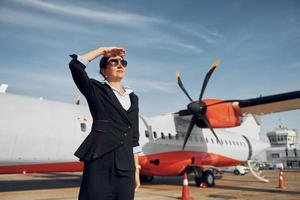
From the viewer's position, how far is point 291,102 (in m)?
14.7

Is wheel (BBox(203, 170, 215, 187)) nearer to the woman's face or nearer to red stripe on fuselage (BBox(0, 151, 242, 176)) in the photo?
red stripe on fuselage (BBox(0, 151, 242, 176))

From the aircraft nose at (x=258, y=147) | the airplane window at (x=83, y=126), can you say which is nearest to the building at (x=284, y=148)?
the aircraft nose at (x=258, y=147)

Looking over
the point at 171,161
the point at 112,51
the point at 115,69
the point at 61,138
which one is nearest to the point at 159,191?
the point at 171,161

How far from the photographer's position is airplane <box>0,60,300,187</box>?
8.80 metres

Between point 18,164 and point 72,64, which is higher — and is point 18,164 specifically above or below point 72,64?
below

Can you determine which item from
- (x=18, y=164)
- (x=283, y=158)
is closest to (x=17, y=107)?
(x=18, y=164)

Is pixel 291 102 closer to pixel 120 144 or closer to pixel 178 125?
pixel 178 125

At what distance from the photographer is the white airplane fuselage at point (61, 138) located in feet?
28.3

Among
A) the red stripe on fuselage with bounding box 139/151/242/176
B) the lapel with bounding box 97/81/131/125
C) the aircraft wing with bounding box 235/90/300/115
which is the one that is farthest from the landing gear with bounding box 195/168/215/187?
the lapel with bounding box 97/81/131/125

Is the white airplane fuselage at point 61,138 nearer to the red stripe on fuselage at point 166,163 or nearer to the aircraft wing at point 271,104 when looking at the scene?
the red stripe on fuselage at point 166,163

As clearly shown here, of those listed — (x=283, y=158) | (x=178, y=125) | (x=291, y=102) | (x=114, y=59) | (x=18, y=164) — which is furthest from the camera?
(x=283, y=158)

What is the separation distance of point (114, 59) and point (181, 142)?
12.7 metres

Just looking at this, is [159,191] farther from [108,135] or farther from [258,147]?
[258,147]

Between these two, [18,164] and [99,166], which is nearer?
[99,166]
